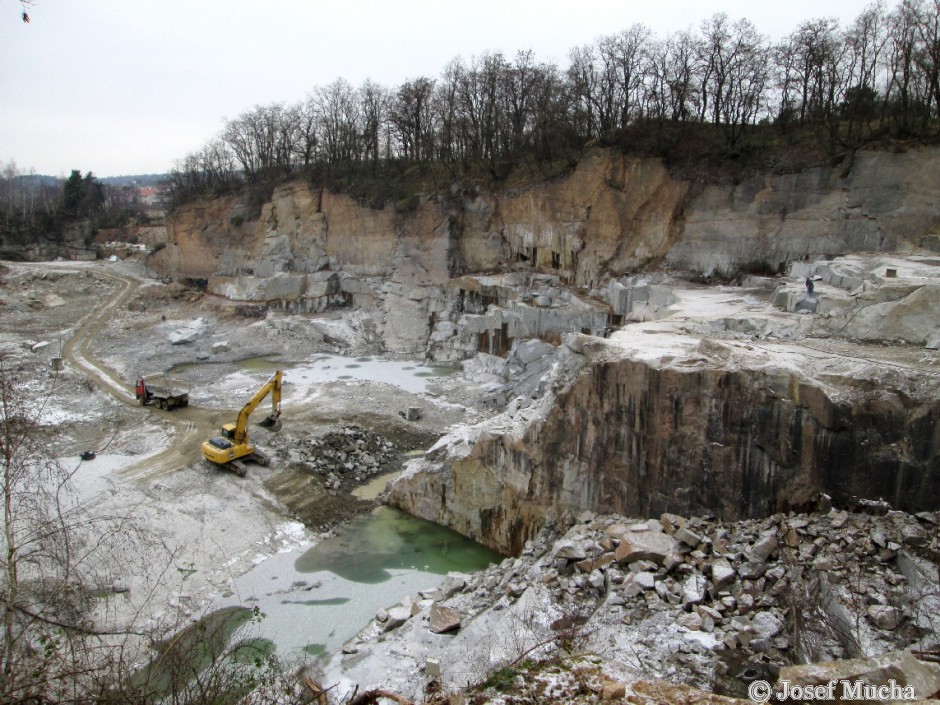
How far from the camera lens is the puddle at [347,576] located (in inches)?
431

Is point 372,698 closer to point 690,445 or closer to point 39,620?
point 39,620

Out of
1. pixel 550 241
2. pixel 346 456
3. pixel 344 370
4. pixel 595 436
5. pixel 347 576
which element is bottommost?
pixel 347 576

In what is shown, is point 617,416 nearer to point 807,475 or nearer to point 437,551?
point 807,475

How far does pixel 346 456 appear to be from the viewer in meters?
17.9

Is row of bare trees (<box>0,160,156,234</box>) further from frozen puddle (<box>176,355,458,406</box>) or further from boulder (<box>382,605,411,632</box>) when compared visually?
boulder (<box>382,605,411,632</box>)

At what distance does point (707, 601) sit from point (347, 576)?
741cm

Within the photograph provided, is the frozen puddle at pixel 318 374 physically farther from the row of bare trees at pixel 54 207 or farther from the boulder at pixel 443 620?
the row of bare trees at pixel 54 207

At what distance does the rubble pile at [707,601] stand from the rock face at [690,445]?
2.40ft

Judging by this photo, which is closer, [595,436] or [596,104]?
[595,436]

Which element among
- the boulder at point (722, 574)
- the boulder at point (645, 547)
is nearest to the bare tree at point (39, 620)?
the boulder at point (645, 547)

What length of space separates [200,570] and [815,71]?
1201 inches

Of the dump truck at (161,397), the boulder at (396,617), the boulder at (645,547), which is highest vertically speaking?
the boulder at (645,547)

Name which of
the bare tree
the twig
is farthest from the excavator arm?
the twig

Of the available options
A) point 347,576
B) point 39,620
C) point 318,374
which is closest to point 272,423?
point 318,374
